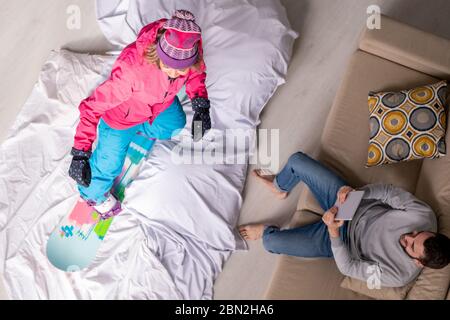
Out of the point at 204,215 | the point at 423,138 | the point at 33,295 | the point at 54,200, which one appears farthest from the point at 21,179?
the point at 423,138

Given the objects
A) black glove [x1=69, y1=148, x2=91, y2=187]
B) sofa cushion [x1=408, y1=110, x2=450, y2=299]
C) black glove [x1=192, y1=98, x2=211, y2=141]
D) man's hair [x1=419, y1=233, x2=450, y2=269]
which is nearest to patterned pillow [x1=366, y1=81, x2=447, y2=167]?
sofa cushion [x1=408, y1=110, x2=450, y2=299]

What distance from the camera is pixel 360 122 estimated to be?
2215 mm

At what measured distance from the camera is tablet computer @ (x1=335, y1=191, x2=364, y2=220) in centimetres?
187

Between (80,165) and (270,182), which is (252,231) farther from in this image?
(80,165)

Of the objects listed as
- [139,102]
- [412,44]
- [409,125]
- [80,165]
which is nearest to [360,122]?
[409,125]

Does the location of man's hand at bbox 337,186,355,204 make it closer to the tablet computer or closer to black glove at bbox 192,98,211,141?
the tablet computer

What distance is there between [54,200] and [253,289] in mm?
1182

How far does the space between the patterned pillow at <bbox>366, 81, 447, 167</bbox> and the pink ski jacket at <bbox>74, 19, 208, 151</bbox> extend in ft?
2.76

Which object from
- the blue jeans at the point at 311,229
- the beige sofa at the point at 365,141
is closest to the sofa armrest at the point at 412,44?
the beige sofa at the point at 365,141

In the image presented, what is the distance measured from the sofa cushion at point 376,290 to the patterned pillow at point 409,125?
55cm

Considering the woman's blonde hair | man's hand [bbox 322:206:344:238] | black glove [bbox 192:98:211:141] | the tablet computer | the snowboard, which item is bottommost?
the snowboard

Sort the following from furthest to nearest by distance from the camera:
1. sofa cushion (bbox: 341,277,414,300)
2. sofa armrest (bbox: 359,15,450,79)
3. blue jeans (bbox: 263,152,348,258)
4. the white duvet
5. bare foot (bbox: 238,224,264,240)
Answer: bare foot (bbox: 238,224,264,240)
the white duvet
sofa armrest (bbox: 359,15,450,79)
blue jeans (bbox: 263,152,348,258)
sofa cushion (bbox: 341,277,414,300)

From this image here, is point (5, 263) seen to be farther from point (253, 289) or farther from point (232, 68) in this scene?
point (232, 68)

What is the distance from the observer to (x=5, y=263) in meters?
2.32
